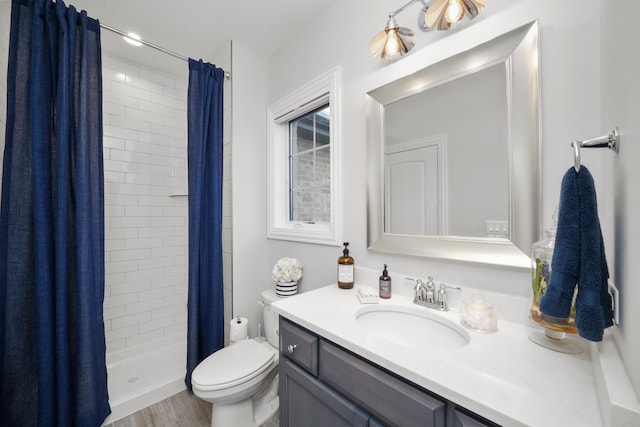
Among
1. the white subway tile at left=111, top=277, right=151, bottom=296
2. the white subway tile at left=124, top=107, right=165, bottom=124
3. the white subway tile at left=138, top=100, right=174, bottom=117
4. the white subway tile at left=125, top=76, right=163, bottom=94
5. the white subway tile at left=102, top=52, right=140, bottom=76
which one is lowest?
the white subway tile at left=111, top=277, right=151, bottom=296

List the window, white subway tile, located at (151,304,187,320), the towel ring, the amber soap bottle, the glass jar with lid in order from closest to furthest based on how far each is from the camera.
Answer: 1. the towel ring
2. the glass jar with lid
3. the amber soap bottle
4. the window
5. white subway tile, located at (151,304,187,320)

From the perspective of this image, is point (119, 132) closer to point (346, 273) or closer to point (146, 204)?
point (146, 204)

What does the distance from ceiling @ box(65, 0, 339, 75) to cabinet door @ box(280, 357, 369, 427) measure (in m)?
2.02

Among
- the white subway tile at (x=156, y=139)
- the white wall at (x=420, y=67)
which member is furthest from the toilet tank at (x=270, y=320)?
the white subway tile at (x=156, y=139)

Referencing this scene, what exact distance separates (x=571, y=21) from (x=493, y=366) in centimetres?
108

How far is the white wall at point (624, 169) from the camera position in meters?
0.47

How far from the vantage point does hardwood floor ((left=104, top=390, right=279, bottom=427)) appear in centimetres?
155

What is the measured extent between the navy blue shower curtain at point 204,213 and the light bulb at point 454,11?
5.00 feet

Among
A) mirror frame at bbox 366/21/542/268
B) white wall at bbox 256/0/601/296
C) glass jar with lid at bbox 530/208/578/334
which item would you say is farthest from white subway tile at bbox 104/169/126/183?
glass jar with lid at bbox 530/208/578/334

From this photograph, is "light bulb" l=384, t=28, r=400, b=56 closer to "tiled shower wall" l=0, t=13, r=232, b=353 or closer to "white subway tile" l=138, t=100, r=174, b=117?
"tiled shower wall" l=0, t=13, r=232, b=353

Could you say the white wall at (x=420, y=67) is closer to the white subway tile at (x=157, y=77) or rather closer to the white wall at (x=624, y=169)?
the white wall at (x=624, y=169)

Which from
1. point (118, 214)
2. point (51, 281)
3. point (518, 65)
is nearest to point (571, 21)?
point (518, 65)

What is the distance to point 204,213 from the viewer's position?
1.83 meters

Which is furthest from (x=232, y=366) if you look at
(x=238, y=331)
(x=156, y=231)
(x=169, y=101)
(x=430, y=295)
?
(x=169, y=101)
